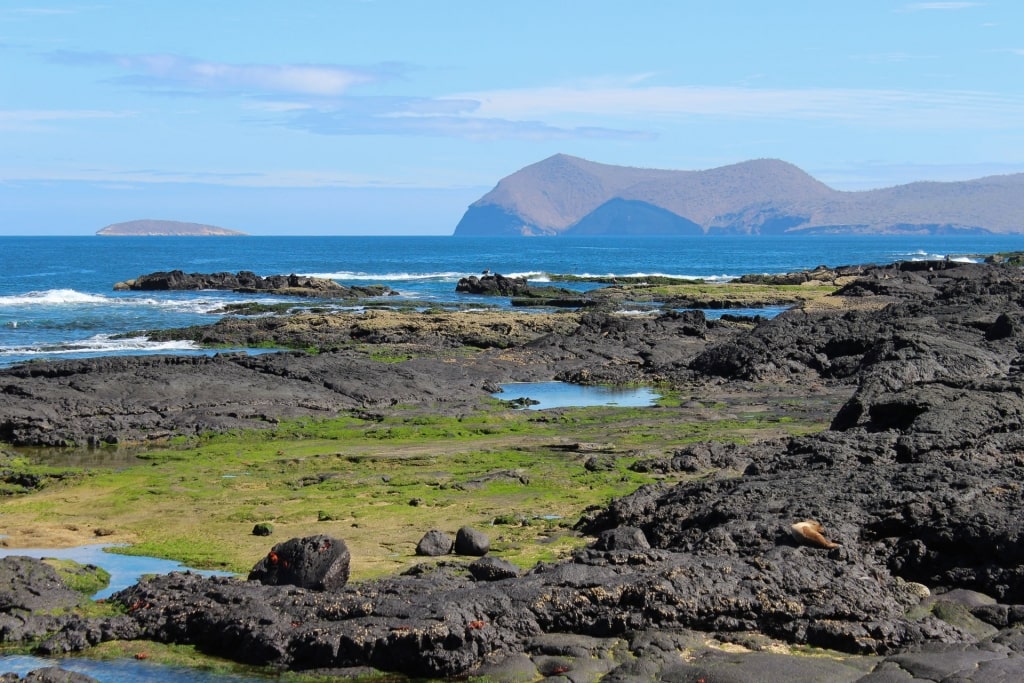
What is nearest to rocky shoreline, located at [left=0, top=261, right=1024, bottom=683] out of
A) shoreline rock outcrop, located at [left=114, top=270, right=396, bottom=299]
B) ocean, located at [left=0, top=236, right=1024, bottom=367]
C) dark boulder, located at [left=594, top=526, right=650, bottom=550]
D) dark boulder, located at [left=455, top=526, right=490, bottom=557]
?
dark boulder, located at [left=594, top=526, right=650, bottom=550]

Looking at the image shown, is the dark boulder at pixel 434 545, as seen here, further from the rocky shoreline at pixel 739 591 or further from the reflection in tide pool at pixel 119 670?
the reflection in tide pool at pixel 119 670

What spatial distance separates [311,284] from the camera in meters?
82.3

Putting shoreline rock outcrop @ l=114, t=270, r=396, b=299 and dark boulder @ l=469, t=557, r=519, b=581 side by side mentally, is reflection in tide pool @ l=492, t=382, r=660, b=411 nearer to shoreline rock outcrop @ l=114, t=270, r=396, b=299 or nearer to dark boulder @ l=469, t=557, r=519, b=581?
dark boulder @ l=469, t=557, r=519, b=581

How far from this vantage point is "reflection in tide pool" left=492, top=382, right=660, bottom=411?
34344 mm

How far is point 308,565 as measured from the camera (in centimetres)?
1412

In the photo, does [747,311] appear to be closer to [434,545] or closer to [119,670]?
[434,545]

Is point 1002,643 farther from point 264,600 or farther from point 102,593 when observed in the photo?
point 102,593

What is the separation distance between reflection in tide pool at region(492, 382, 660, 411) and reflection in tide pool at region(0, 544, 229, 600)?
55.3 ft

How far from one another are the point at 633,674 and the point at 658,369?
97.0 ft

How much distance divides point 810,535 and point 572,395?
22121 millimetres

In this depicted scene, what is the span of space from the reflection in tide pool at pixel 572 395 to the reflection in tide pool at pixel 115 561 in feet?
55.3

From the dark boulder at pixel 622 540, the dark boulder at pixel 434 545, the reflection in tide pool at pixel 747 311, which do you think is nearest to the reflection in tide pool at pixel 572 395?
the dark boulder at pixel 434 545

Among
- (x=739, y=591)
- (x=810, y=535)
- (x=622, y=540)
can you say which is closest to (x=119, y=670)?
(x=622, y=540)

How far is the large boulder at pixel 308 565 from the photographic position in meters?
14.0
